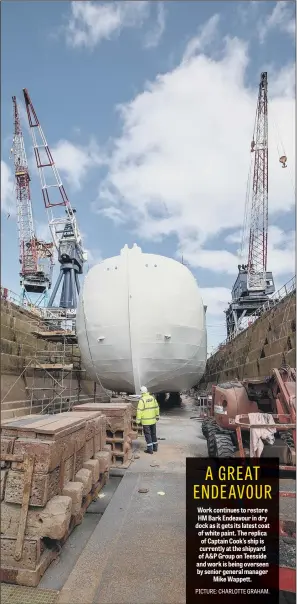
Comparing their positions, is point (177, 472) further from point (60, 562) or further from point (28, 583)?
point (28, 583)

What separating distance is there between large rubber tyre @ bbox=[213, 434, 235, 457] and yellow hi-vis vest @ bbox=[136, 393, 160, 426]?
5.53 ft

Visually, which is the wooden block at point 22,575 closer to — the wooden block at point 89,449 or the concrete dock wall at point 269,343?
the wooden block at point 89,449

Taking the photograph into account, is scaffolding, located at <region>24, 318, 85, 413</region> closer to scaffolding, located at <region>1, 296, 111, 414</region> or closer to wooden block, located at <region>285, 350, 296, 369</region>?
scaffolding, located at <region>1, 296, 111, 414</region>

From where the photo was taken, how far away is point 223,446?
18.2 feet

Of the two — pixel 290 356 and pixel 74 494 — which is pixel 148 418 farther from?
pixel 290 356

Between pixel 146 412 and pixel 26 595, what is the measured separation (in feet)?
15.4

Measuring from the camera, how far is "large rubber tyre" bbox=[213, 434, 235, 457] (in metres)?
5.40

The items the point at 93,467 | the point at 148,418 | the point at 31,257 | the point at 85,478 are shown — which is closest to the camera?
the point at 85,478

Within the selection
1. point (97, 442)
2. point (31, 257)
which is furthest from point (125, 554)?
point (31, 257)

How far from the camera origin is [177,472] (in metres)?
5.78

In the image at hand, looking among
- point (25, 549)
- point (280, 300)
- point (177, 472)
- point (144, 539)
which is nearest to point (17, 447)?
point (25, 549)

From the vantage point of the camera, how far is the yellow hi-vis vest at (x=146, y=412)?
7098 mm

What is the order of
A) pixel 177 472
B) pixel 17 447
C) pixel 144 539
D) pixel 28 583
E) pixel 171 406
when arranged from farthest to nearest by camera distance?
pixel 171 406 → pixel 177 472 → pixel 144 539 → pixel 17 447 → pixel 28 583

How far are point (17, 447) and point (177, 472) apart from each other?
3647 millimetres
